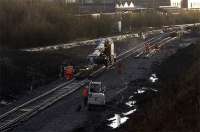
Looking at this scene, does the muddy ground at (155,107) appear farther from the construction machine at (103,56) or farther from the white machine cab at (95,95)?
the construction machine at (103,56)

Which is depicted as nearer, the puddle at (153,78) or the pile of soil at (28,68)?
the pile of soil at (28,68)

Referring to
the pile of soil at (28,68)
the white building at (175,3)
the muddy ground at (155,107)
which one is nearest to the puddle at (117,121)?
the muddy ground at (155,107)

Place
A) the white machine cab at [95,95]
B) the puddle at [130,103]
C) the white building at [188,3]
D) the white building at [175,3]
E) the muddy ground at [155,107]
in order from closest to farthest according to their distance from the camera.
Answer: the muddy ground at [155,107] → the white machine cab at [95,95] → the puddle at [130,103] → the white building at [175,3] → the white building at [188,3]

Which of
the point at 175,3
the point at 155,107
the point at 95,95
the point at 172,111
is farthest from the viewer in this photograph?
the point at 175,3

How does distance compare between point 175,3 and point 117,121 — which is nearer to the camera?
point 117,121

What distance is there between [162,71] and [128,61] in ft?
24.1

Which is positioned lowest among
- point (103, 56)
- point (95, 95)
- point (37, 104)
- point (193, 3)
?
point (37, 104)

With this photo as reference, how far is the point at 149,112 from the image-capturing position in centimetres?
2352

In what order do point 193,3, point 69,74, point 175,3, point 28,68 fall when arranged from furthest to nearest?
point 193,3 → point 175,3 → point 28,68 → point 69,74

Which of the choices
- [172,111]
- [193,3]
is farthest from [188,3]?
[172,111]

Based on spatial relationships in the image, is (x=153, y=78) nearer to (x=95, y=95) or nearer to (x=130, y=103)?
(x=130, y=103)

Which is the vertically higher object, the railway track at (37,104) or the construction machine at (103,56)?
the construction machine at (103,56)

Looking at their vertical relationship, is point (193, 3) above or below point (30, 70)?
above

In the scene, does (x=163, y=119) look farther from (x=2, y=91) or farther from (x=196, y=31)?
(x=196, y=31)
